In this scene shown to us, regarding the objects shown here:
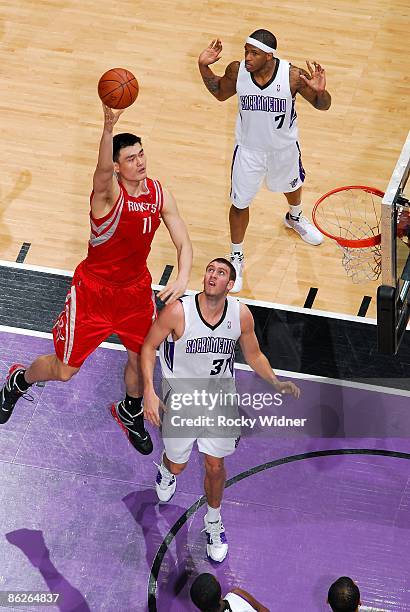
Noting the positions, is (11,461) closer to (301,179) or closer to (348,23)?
(301,179)

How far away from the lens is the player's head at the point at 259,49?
29.7 ft

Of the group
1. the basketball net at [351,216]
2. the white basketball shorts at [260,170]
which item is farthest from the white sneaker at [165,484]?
the white basketball shorts at [260,170]

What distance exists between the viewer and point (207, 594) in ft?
21.9

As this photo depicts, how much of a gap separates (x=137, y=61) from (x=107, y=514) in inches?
215

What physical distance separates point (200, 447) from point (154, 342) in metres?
0.76

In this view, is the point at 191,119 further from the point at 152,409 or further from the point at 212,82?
the point at 152,409

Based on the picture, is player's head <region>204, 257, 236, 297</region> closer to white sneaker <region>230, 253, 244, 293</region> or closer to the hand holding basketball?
the hand holding basketball

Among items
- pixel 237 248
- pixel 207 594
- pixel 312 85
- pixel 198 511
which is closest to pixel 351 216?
pixel 237 248

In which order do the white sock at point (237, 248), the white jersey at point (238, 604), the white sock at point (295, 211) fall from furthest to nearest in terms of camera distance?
the white sock at point (295, 211) < the white sock at point (237, 248) < the white jersey at point (238, 604)

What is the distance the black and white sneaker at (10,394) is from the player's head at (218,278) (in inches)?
74.2

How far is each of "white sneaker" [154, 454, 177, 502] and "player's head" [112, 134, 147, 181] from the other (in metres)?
2.08

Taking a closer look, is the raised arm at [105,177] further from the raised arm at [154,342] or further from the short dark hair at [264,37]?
the short dark hair at [264,37]

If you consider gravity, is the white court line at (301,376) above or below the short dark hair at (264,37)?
below

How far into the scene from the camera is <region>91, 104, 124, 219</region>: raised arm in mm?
7211
